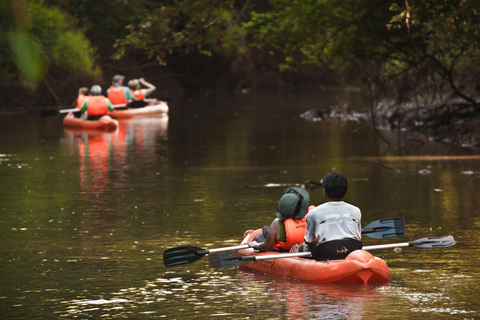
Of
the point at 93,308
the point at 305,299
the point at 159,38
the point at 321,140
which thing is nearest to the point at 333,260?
the point at 305,299

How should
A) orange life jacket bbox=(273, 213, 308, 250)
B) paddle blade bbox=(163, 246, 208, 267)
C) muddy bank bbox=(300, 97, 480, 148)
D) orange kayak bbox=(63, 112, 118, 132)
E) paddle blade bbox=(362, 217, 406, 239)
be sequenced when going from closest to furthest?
paddle blade bbox=(163, 246, 208, 267) → orange life jacket bbox=(273, 213, 308, 250) → paddle blade bbox=(362, 217, 406, 239) → muddy bank bbox=(300, 97, 480, 148) → orange kayak bbox=(63, 112, 118, 132)

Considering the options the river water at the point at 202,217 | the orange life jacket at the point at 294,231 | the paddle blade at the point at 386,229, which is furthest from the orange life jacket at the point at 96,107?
the orange life jacket at the point at 294,231

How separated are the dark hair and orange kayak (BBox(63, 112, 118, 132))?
2331 cm

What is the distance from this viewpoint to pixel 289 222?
34.6 feet

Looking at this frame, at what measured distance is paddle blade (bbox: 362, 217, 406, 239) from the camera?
11078 mm

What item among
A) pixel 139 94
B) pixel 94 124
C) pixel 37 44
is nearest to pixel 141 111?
pixel 139 94

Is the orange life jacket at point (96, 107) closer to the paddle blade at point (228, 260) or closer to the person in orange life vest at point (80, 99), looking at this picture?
the person in orange life vest at point (80, 99)

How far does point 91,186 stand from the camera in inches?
701

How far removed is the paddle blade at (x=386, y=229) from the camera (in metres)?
11.1

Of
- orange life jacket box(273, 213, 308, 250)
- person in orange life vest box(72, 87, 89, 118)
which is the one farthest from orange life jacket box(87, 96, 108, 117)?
orange life jacket box(273, 213, 308, 250)

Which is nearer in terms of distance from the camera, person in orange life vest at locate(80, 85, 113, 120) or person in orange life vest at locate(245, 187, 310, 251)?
person in orange life vest at locate(245, 187, 310, 251)

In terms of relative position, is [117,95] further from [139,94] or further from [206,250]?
[206,250]

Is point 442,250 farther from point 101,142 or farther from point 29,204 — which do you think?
point 101,142

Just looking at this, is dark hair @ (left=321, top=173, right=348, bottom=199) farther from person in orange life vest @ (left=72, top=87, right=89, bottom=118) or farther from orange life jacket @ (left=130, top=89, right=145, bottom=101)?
orange life jacket @ (left=130, top=89, right=145, bottom=101)
